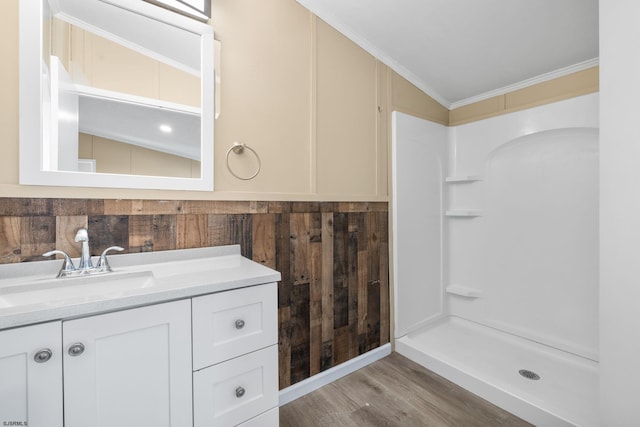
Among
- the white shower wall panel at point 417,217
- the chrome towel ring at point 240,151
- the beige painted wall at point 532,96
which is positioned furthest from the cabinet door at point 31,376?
the beige painted wall at point 532,96

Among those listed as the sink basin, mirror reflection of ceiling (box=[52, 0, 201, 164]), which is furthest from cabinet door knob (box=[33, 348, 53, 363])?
mirror reflection of ceiling (box=[52, 0, 201, 164])

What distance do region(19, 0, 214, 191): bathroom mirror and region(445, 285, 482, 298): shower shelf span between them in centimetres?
233

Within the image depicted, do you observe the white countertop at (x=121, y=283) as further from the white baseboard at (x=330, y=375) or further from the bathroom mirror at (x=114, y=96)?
the white baseboard at (x=330, y=375)

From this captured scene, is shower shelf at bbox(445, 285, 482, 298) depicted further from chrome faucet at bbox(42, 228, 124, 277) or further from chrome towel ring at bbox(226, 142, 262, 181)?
chrome faucet at bbox(42, 228, 124, 277)

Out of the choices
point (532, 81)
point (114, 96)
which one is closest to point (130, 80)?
point (114, 96)

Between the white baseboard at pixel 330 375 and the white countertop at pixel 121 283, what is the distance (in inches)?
35.6

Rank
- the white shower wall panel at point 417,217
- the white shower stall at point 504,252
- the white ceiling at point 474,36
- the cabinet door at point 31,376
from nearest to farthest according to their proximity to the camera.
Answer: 1. the cabinet door at point 31,376
2. the white ceiling at point 474,36
3. the white shower stall at point 504,252
4. the white shower wall panel at point 417,217

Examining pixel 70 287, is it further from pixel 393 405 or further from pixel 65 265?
pixel 393 405

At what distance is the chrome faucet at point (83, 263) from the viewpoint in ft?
3.62

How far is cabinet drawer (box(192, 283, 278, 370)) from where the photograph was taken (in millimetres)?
979

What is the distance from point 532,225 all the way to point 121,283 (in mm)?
2753

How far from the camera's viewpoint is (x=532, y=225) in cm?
228

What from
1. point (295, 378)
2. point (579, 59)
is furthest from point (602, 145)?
point (295, 378)

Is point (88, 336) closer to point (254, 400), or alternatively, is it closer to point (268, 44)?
point (254, 400)
